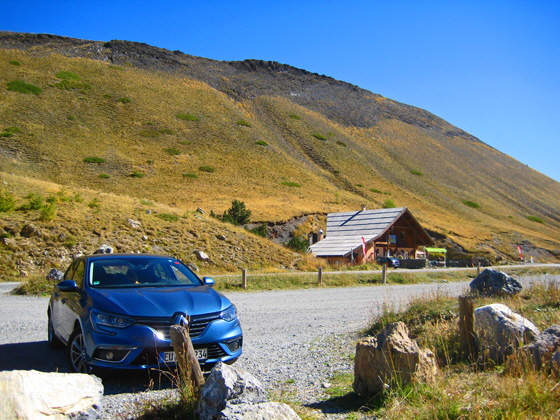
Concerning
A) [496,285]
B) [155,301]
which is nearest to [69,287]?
[155,301]

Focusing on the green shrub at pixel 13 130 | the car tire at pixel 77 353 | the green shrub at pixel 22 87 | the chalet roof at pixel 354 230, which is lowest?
the car tire at pixel 77 353

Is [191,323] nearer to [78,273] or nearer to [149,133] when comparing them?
[78,273]

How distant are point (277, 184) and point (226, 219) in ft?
71.8

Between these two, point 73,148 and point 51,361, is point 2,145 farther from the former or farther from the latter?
point 51,361

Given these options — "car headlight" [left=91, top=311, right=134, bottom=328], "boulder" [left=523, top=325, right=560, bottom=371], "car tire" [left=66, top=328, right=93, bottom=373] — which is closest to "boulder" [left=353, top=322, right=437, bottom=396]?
"boulder" [left=523, top=325, right=560, bottom=371]

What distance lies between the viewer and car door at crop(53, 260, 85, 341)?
618cm

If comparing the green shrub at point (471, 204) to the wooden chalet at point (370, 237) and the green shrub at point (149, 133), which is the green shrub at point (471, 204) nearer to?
the wooden chalet at point (370, 237)

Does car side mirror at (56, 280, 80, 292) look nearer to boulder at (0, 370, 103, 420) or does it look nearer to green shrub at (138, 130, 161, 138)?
boulder at (0, 370, 103, 420)

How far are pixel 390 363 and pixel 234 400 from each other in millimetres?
1841

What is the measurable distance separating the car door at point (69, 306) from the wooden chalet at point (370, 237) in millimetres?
30656

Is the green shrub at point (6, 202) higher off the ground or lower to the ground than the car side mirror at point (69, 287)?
higher

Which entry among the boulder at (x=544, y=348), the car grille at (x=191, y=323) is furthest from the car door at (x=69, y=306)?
the boulder at (x=544, y=348)

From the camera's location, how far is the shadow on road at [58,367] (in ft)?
17.8

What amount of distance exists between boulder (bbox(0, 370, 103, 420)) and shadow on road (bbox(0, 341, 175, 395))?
975 millimetres
